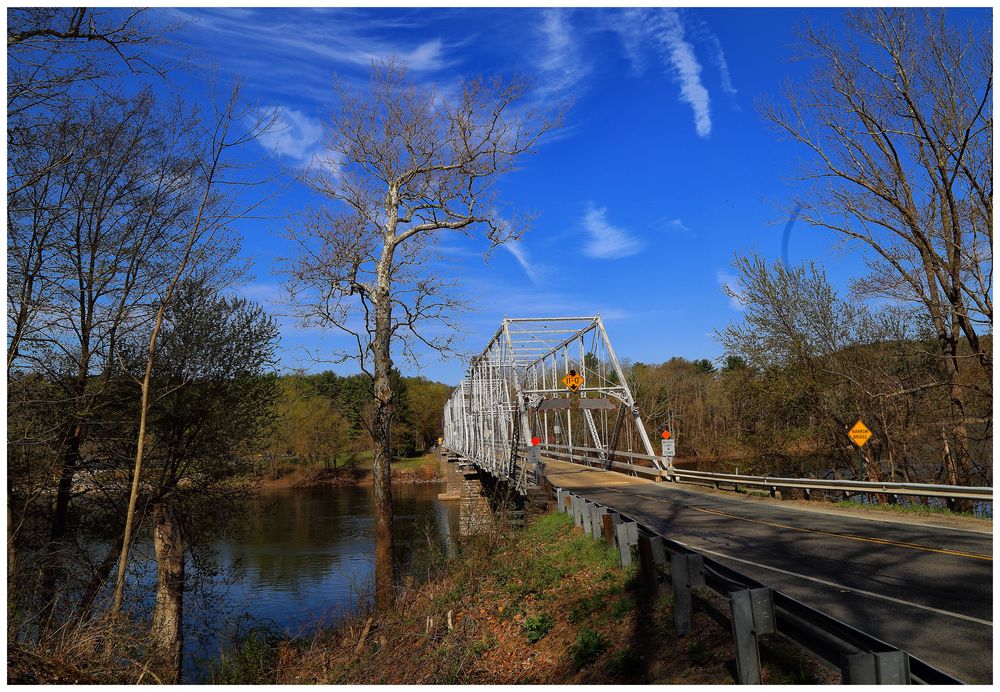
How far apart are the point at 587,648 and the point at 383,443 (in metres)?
5.79

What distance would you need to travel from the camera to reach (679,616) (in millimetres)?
6836

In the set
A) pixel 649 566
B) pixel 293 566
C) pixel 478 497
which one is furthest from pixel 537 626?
pixel 478 497

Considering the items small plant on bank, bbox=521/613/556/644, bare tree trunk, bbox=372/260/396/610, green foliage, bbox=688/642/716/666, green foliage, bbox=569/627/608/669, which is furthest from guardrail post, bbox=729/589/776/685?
bare tree trunk, bbox=372/260/396/610

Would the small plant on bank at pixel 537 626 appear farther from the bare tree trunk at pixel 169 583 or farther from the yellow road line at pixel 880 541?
the bare tree trunk at pixel 169 583

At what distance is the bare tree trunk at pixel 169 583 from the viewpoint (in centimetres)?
1342

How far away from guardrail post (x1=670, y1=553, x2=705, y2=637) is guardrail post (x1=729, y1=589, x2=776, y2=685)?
1.30m

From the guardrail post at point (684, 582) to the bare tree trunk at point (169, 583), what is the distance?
9.78 meters

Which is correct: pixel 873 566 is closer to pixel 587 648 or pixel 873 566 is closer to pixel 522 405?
pixel 587 648

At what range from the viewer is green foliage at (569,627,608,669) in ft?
24.8

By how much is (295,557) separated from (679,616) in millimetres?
22666

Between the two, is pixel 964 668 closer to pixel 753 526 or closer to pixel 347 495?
pixel 753 526

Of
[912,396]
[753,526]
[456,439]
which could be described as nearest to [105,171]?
[753,526]

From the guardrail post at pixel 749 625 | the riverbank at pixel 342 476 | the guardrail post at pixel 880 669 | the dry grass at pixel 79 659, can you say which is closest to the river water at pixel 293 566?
the dry grass at pixel 79 659

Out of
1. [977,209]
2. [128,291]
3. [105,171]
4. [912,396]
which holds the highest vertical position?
[105,171]
